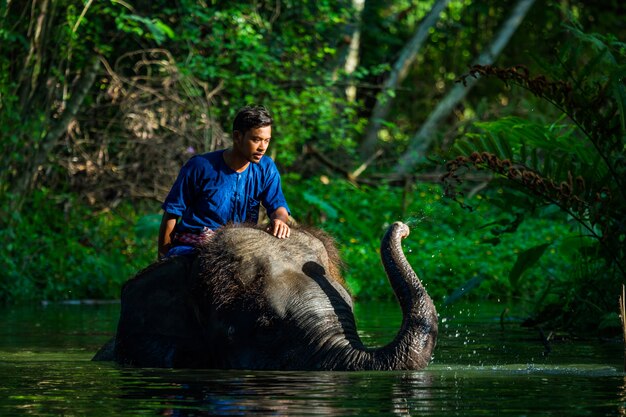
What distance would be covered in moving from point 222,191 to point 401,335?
1.80 m

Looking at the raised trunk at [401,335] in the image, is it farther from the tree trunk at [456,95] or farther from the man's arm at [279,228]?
the tree trunk at [456,95]

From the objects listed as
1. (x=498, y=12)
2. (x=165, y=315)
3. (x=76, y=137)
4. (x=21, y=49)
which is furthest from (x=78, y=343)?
(x=498, y=12)

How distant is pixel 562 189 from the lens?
9867mm

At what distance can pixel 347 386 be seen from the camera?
7.27 metres

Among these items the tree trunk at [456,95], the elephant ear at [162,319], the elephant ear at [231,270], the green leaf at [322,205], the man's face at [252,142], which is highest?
the tree trunk at [456,95]

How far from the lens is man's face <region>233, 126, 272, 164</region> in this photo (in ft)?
29.0

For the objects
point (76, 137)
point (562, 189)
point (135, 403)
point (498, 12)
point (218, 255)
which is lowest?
point (135, 403)

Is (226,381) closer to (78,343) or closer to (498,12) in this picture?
(78,343)

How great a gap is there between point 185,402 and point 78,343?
4905 millimetres

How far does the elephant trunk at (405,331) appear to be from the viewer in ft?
26.1

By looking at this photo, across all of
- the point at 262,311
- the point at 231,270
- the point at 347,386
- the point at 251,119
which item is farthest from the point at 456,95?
the point at 347,386

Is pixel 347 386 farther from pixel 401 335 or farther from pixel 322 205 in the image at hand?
pixel 322 205

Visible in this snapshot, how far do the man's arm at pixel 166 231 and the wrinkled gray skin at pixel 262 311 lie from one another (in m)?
0.15

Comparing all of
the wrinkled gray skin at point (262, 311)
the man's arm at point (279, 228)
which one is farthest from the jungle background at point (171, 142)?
the wrinkled gray skin at point (262, 311)
